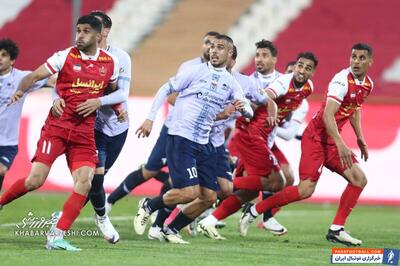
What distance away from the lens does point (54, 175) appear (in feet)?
61.5

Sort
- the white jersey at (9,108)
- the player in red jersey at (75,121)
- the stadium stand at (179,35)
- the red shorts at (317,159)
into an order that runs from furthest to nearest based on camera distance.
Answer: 1. the stadium stand at (179,35)
2. the red shorts at (317,159)
3. the white jersey at (9,108)
4. the player in red jersey at (75,121)

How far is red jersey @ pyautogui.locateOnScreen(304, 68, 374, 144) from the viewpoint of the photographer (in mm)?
12438

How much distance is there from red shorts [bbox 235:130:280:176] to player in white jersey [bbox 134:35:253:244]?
6.56 feet

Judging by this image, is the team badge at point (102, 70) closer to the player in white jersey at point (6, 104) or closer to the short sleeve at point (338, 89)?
the player in white jersey at point (6, 104)

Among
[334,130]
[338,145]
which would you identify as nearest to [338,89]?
[334,130]

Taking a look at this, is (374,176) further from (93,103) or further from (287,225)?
(93,103)

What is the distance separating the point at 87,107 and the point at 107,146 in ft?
5.51

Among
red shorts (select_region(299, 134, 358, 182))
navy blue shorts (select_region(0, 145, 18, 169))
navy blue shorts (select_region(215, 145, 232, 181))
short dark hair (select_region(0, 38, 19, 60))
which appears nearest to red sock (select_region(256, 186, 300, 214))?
red shorts (select_region(299, 134, 358, 182))

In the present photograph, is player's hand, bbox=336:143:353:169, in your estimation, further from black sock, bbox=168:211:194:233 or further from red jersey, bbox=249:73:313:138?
black sock, bbox=168:211:194:233

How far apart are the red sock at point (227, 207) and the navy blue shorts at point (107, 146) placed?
1.58 metres

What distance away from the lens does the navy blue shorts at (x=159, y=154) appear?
45.0 feet

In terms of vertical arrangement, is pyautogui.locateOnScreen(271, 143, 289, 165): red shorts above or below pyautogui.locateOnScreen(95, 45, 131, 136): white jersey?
below

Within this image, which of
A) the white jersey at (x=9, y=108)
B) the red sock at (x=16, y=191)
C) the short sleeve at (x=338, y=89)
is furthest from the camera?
the white jersey at (x=9, y=108)

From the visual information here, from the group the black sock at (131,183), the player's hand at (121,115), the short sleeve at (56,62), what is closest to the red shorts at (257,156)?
the black sock at (131,183)
